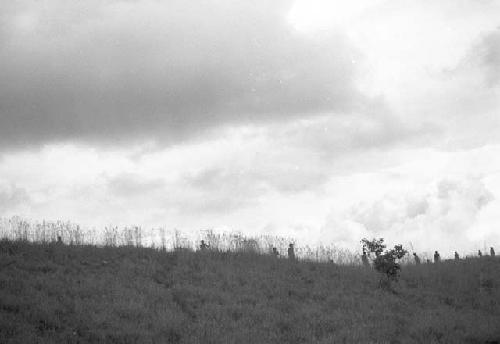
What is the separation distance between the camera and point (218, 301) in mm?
16812

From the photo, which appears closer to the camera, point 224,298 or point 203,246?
point 224,298

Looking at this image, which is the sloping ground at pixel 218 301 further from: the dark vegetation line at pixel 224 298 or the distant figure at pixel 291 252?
the distant figure at pixel 291 252

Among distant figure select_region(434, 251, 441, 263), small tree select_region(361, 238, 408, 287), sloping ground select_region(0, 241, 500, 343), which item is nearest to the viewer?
sloping ground select_region(0, 241, 500, 343)

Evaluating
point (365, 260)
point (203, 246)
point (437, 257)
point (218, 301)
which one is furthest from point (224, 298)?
point (437, 257)

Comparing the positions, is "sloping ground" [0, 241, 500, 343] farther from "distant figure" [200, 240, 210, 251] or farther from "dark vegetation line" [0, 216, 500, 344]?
"distant figure" [200, 240, 210, 251]

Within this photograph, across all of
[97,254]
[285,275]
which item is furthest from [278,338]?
[97,254]

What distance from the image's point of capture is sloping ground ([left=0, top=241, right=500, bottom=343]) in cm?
1276

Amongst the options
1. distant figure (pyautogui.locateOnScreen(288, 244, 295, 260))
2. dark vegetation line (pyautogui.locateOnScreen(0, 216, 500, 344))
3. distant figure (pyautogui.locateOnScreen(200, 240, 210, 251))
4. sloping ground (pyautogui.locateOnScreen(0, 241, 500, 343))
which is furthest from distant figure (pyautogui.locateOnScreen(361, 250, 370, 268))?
distant figure (pyautogui.locateOnScreen(200, 240, 210, 251))

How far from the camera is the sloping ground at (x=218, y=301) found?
1276 cm

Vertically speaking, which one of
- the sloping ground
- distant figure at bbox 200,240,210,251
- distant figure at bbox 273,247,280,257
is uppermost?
distant figure at bbox 200,240,210,251

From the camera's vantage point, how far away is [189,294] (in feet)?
56.3

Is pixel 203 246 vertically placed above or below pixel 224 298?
above

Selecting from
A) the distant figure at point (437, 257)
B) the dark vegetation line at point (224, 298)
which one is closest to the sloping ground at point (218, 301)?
the dark vegetation line at point (224, 298)

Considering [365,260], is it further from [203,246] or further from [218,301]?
[218,301]
